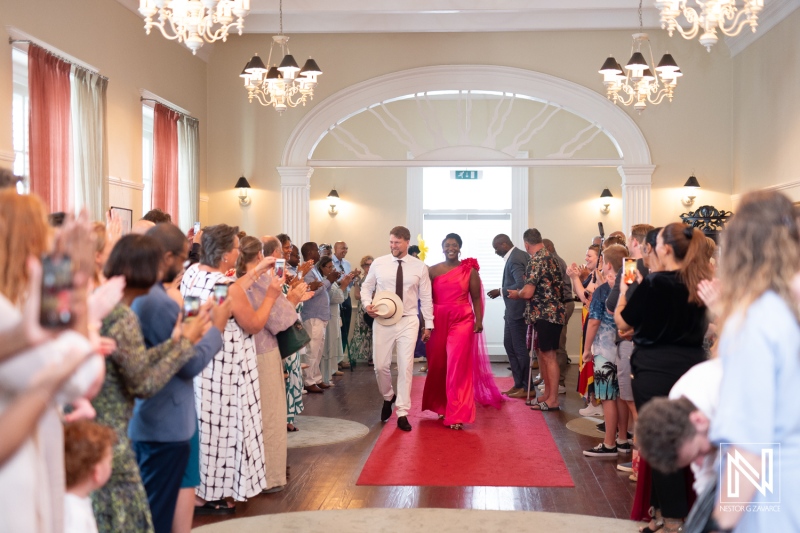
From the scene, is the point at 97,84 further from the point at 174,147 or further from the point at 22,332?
the point at 22,332

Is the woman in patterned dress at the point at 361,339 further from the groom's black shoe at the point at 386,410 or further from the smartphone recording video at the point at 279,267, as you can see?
the smartphone recording video at the point at 279,267

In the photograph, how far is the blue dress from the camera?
1.80m

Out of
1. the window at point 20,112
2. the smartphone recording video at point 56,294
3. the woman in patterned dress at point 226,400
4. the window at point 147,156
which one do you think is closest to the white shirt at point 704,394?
the smartphone recording video at point 56,294

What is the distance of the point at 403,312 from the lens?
6879 millimetres

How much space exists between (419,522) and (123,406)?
2253mm

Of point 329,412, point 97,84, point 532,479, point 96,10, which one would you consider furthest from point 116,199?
point 532,479

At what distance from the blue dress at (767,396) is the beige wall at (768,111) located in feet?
23.3

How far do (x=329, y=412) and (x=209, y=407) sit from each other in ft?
10.9

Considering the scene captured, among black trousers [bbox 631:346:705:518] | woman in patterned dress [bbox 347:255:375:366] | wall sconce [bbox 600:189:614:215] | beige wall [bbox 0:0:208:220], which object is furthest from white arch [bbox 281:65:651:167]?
black trousers [bbox 631:346:705:518]

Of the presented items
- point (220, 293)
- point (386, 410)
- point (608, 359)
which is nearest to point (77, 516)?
point (220, 293)

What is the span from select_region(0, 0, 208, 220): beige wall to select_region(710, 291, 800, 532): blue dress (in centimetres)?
564

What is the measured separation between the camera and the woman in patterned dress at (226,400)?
4.22 m

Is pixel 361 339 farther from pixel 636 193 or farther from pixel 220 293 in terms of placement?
pixel 220 293

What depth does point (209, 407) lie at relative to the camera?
4324mm
